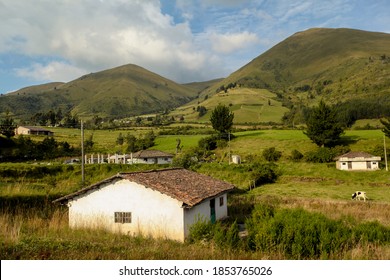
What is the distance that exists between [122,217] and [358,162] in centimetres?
4575

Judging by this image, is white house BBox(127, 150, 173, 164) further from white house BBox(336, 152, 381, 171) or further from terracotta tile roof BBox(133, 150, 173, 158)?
white house BBox(336, 152, 381, 171)

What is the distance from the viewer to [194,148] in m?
73.8

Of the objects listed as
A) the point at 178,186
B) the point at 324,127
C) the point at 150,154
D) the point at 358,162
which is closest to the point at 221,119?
the point at 150,154

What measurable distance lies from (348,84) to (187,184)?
7360 inches

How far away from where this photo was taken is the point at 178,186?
74.2ft

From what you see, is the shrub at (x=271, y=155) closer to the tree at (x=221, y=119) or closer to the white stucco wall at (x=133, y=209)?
the tree at (x=221, y=119)

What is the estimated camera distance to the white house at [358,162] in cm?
5453

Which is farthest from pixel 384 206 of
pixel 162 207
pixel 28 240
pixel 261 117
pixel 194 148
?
pixel 261 117

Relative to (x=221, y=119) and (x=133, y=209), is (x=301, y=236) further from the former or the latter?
(x=221, y=119)

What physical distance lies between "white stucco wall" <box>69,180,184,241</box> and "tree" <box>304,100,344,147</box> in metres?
52.7

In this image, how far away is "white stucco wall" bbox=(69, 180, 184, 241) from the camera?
774 inches

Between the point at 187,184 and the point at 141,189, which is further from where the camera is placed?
the point at 187,184

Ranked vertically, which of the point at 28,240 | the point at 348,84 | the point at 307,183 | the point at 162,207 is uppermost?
the point at 348,84

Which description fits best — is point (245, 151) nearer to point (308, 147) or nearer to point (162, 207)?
point (308, 147)
